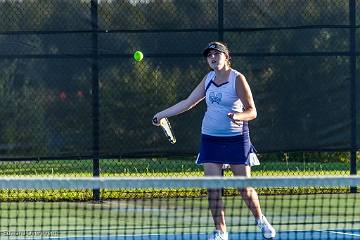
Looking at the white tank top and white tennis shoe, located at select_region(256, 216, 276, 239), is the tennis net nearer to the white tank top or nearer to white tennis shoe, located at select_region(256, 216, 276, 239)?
white tennis shoe, located at select_region(256, 216, 276, 239)

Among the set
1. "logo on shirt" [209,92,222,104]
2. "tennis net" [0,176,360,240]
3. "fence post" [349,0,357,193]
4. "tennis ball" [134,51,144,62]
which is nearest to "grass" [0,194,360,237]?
"tennis net" [0,176,360,240]

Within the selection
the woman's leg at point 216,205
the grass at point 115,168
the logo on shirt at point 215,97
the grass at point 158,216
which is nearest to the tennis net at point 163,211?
the grass at point 158,216

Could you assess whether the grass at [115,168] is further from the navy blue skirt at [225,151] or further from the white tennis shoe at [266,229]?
the white tennis shoe at [266,229]

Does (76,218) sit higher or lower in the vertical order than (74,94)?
lower

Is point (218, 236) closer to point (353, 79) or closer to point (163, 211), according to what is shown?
point (163, 211)

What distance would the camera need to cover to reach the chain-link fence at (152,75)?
32.1ft

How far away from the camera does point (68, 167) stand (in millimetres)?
10141

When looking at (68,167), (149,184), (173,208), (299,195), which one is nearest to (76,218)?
(173,208)

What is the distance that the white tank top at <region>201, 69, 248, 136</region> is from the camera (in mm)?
6934

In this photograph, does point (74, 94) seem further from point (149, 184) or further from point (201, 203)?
point (149, 184)

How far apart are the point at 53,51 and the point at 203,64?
4.83 feet

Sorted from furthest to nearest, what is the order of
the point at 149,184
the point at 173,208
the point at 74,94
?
the point at 74,94, the point at 173,208, the point at 149,184

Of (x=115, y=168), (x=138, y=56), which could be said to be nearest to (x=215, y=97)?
(x=138, y=56)

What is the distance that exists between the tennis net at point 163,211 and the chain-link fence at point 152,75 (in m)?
0.41
